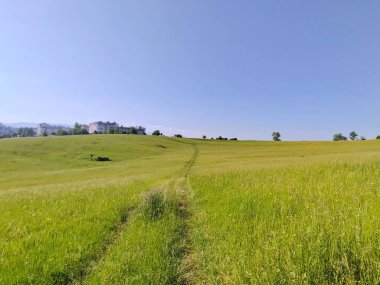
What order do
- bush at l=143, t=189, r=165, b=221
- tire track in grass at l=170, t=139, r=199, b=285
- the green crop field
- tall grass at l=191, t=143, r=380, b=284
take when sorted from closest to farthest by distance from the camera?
tall grass at l=191, t=143, r=380, b=284 < the green crop field < tire track in grass at l=170, t=139, r=199, b=285 < bush at l=143, t=189, r=165, b=221

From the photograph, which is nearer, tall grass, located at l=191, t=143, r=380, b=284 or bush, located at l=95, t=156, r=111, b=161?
tall grass, located at l=191, t=143, r=380, b=284

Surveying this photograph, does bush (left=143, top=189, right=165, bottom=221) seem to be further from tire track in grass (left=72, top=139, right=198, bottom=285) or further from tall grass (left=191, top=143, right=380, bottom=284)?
tall grass (left=191, top=143, right=380, bottom=284)

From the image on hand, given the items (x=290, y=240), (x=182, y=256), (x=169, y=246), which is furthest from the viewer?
(x=169, y=246)

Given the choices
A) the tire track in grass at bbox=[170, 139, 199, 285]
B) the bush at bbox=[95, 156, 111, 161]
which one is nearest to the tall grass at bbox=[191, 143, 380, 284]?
the tire track in grass at bbox=[170, 139, 199, 285]

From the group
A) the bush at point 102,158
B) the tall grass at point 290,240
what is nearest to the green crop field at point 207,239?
the tall grass at point 290,240

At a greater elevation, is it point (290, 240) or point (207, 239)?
point (290, 240)

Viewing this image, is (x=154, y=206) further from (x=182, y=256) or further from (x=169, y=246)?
(x=182, y=256)

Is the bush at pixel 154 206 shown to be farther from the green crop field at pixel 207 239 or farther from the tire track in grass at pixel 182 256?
the tire track in grass at pixel 182 256

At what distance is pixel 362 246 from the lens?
537 cm

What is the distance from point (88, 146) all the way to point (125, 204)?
318 ft

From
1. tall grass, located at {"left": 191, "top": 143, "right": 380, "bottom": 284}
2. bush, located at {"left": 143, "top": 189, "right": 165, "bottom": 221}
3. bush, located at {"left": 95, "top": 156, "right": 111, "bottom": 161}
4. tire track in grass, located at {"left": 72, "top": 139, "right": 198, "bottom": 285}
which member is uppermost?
tall grass, located at {"left": 191, "top": 143, "right": 380, "bottom": 284}

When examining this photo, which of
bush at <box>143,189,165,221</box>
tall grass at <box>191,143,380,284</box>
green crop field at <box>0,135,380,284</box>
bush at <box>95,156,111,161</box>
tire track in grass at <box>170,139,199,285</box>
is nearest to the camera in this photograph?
tall grass at <box>191,143,380,284</box>

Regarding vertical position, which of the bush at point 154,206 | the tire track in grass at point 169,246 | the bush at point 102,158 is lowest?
the bush at point 102,158

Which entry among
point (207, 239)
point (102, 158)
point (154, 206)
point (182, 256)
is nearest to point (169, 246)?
point (182, 256)
